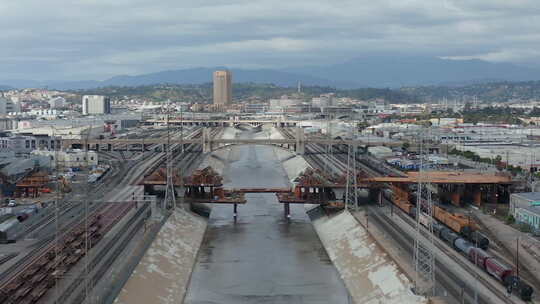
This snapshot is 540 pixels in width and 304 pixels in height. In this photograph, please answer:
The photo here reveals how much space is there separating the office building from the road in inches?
5285

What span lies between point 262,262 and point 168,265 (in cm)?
398

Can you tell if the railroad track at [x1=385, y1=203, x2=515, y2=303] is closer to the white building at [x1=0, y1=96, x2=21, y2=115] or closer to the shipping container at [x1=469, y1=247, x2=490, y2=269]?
the shipping container at [x1=469, y1=247, x2=490, y2=269]

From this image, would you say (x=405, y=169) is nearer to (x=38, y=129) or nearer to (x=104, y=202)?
(x=104, y=202)

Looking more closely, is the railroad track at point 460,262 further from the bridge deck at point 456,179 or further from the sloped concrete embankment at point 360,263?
the bridge deck at point 456,179

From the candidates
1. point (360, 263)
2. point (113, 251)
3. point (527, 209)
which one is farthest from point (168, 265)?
point (527, 209)

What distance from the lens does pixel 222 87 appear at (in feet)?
562

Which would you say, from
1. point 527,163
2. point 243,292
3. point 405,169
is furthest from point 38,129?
point 243,292

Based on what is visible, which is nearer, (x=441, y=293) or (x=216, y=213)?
(x=441, y=293)

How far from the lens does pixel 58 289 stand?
17.3m

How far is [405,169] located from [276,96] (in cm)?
14450

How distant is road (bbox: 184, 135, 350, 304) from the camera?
2075 cm

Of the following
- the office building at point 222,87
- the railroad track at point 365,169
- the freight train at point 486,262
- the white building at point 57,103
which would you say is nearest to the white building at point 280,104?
the office building at point 222,87

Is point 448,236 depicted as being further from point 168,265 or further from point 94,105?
point 94,105

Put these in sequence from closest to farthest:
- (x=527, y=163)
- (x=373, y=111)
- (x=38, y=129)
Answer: (x=527, y=163) < (x=38, y=129) < (x=373, y=111)
